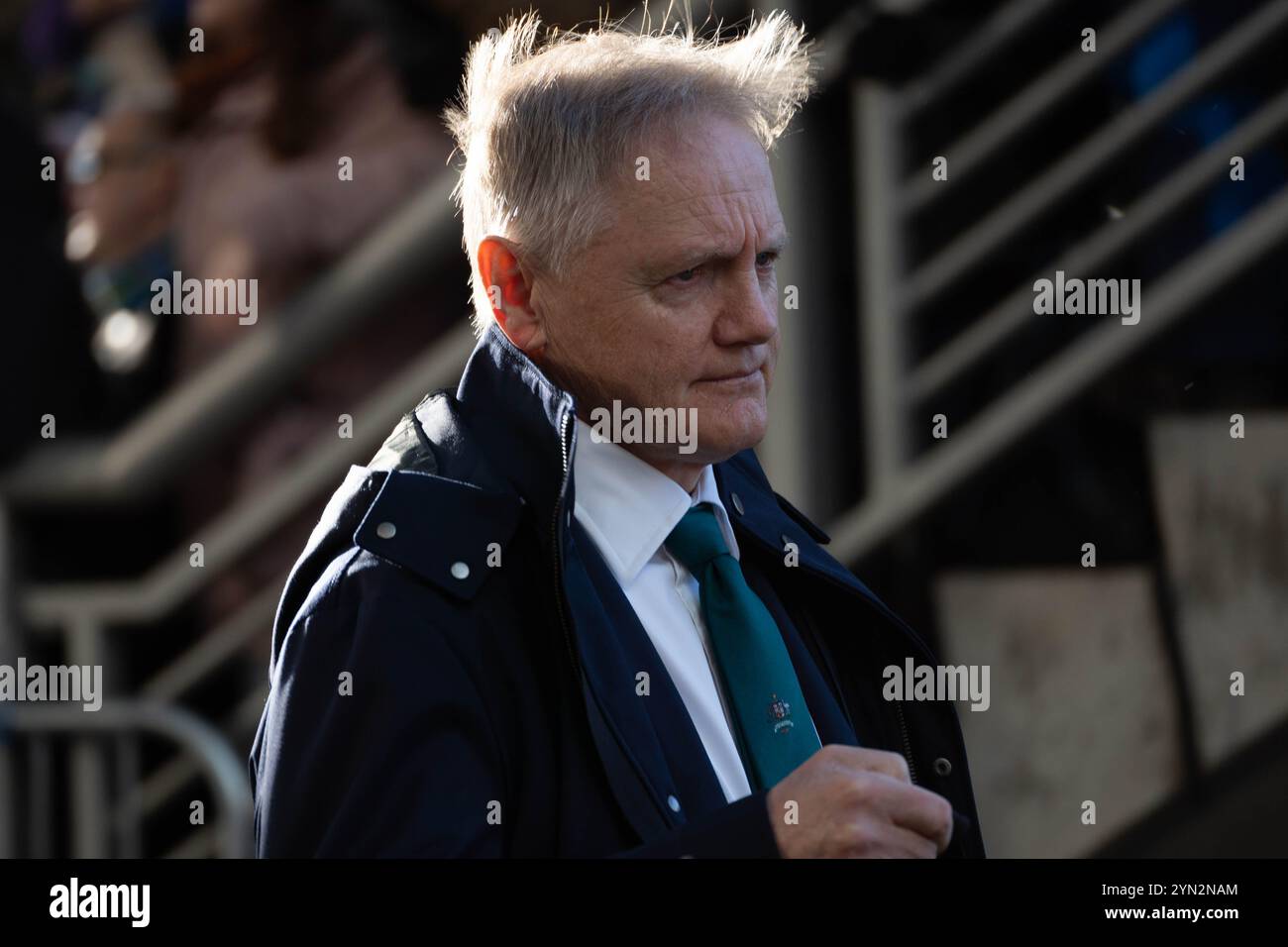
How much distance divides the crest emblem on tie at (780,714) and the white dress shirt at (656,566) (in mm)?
38

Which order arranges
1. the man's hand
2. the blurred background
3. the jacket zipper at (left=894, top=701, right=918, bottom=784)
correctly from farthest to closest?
the blurred background
the jacket zipper at (left=894, top=701, right=918, bottom=784)
the man's hand

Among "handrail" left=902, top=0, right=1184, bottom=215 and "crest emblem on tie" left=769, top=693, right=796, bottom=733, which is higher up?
"handrail" left=902, top=0, right=1184, bottom=215

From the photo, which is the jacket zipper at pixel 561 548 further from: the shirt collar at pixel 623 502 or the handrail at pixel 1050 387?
the handrail at pixel 1050 387

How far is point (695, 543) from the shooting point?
1674 mm

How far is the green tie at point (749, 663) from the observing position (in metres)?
1.59

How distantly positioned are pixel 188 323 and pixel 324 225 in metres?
0.33

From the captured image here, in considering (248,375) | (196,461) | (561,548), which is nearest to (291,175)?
(248,375)

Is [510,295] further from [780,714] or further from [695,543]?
[780,714]

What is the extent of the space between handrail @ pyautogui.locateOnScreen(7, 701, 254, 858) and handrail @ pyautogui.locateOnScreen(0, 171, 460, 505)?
1.16 feet

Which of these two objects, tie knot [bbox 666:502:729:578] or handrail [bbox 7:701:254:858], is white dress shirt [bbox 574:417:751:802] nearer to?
tie knot [bbox 666:502:729:578]

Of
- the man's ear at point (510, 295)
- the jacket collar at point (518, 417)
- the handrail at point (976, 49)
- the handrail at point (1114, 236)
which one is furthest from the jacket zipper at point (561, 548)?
the handrail at point (976, 49)

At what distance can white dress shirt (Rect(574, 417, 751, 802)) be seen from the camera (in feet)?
5.24

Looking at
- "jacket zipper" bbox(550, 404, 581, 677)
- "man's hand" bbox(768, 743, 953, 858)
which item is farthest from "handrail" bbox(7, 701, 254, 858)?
"man's hand" bbox(768, 743, 953, 858)

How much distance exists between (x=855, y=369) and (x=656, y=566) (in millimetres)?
1471
